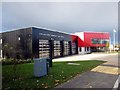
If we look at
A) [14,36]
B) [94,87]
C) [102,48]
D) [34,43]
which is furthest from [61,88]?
[102,48]

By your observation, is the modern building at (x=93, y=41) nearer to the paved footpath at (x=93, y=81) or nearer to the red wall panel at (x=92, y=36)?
the red wall panel at (x=92, y=36)

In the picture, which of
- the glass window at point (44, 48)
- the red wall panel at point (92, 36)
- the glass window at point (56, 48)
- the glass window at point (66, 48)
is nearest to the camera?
the glass window at point (44, 48)

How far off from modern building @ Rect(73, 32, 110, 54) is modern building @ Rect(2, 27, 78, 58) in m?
14.3

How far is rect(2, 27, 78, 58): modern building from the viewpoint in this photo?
29.0 metres

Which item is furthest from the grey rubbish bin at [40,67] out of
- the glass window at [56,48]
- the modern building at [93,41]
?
the modern building at [93,41]

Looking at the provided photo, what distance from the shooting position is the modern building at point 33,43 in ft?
95.0

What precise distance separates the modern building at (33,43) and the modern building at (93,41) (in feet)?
46.9

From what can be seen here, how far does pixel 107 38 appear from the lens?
60719 millimetres

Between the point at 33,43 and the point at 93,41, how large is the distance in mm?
31472

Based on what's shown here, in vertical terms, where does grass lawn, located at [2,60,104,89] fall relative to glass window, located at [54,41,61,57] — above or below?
below

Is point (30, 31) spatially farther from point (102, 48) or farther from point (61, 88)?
point (102, 48)

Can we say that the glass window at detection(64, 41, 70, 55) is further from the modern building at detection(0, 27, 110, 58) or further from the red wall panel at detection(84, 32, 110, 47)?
the red wall panel at detection(84, 32, 110, 47)

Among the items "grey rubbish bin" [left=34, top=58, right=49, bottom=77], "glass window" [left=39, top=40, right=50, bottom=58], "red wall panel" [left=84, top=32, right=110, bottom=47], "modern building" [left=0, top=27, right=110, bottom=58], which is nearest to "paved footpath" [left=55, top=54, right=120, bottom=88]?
"grey rubbish bin" [left=34, top=58, right=49, bottom=77]

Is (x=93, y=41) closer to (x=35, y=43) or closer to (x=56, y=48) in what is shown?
(x=56, y=48)
